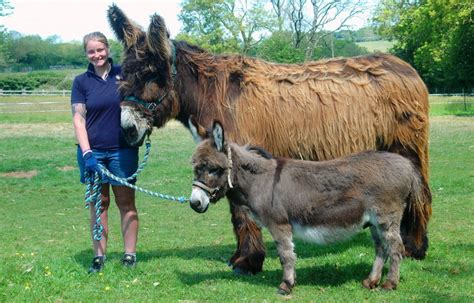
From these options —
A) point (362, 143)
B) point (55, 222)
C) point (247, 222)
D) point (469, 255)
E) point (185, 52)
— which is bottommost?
point (55, 222)

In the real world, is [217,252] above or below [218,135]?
below

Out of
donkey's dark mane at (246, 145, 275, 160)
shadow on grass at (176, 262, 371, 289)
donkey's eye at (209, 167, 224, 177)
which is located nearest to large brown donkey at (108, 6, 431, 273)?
shadow on grass at (176, 262, 371, 289)

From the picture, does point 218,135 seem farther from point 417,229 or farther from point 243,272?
point 417,229

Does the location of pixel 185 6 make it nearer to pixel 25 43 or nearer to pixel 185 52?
pixel 25 43

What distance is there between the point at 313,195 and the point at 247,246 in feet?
3.93

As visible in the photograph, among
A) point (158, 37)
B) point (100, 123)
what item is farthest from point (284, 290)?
point (158, 37)

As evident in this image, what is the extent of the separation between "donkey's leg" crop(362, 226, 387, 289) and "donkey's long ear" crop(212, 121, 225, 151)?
72.5 inches

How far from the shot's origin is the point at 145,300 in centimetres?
552

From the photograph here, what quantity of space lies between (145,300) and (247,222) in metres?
1.54

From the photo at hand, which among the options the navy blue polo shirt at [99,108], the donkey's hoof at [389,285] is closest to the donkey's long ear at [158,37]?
the navy blue polo shirt at [99,108]

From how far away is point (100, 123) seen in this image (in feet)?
21.2

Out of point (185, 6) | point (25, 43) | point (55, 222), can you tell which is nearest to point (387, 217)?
point (55, 222)

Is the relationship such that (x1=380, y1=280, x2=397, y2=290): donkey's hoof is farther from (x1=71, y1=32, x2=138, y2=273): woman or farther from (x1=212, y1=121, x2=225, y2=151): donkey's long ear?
(x1=71, y1=32, x2=138, y2=273): woman

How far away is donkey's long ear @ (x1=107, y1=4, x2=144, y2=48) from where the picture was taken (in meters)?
6.62
